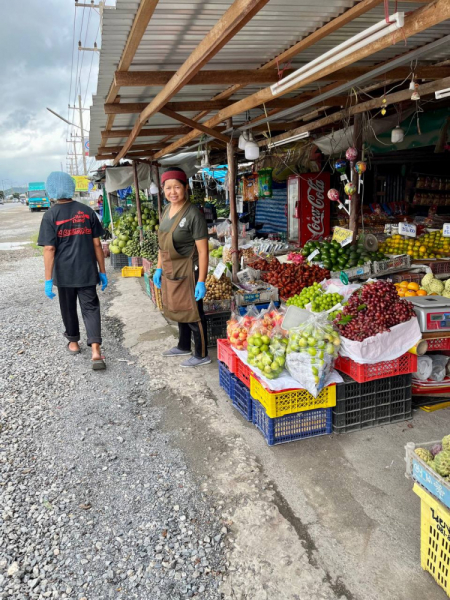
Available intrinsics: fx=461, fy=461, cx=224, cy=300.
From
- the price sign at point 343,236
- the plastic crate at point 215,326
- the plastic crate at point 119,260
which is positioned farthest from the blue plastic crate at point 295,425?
the plastic crate at point 119,260

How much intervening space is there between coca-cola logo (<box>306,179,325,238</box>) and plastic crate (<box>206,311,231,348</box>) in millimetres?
4570

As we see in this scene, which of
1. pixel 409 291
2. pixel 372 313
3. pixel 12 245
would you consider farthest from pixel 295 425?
pixel 12 245

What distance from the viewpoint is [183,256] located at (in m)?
4.96

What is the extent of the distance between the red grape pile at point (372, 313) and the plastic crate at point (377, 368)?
21 cm

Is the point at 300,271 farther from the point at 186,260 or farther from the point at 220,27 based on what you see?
the point at 220,27

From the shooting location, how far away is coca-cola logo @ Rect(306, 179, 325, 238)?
960cm

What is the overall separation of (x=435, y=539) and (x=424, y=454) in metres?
0.38

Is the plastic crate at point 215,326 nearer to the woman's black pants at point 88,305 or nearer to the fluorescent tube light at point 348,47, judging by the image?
the woman's black pants at point 88,305

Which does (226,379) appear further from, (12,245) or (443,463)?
(12,245)

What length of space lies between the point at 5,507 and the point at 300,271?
166 inches

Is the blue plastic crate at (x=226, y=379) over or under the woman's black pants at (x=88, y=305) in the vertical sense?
under

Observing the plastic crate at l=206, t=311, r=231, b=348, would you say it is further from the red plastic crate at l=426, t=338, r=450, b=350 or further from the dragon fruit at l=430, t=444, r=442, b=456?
the dragon fruit at l=430, t=444, r=442, b=456

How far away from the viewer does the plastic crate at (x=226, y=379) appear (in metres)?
4.36

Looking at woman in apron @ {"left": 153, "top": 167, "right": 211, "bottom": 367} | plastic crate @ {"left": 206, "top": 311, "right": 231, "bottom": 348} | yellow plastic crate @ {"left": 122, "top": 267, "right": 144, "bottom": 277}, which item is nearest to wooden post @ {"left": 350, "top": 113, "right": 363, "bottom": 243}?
plastic crate @ {"left": 206, "top": 311, "right": 231, "bottom": 348}
